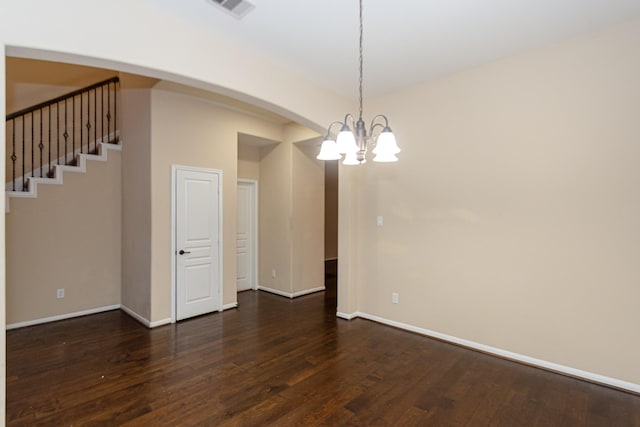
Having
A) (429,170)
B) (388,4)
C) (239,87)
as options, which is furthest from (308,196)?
(388,4)

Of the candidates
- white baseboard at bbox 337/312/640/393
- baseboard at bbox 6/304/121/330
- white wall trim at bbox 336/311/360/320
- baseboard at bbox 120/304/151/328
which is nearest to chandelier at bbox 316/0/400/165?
white baseboard at bbox 337/312/640/393

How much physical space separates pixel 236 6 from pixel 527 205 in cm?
316

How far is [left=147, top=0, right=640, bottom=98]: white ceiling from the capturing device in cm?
250

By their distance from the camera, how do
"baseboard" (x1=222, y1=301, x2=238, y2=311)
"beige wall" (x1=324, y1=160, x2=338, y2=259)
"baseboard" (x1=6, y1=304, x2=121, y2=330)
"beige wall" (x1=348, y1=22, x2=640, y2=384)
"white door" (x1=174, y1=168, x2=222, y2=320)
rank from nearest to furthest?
"beige wall" (x1=348, y1=22, x2=640, y2=384)
"baseboard" (x1=6, y1=304, x2=121, y2=330)
"white door" (x1=174, y1=168, x2=222, y2=320)
"baseboard" (x1=222, y1=301, x2=238, y2=311)
"beige wall" (x1=324, y1=160, x2=338, y2=259)

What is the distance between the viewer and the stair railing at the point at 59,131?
499cm

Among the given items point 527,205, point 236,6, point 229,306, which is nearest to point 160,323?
point 229,306

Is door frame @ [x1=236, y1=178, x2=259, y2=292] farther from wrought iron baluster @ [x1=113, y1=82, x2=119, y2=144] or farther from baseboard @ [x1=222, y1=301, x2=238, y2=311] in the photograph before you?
wrought iron baluster @ [x1=113, y1=82, x2=119, y2=144]

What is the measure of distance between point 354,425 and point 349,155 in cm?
188

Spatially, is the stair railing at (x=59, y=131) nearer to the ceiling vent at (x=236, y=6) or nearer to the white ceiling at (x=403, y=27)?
the white ceiling at (x=403, y=27)

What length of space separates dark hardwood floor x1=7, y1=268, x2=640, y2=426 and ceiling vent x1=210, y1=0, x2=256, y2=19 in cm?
307

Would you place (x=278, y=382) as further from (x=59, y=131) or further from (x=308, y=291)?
(x=59, y=131)

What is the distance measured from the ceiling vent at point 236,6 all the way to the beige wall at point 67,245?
3.43 m

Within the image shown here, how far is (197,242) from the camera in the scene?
465 cm

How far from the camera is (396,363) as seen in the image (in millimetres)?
→ 3221
